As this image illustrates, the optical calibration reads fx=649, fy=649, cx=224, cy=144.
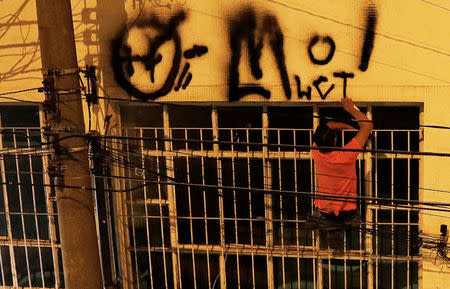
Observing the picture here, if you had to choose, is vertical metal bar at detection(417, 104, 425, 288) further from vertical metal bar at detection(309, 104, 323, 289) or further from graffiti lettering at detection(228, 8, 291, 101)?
graffiti lettering at detection(228, 8, 291, 101)

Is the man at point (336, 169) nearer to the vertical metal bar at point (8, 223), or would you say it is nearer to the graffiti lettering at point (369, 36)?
the graffiti lettering at point (369, 36)

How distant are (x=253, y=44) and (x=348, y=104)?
48.0 inches

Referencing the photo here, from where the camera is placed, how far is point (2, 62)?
25.0 feet

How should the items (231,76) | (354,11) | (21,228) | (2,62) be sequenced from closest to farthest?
(354,11) < (231,76) < (2,62) < (21,228)

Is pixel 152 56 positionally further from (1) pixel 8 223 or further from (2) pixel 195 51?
(1) pixel 8 223

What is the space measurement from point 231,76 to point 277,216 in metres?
1.66

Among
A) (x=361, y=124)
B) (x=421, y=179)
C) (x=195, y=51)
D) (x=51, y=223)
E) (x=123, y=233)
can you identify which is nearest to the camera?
(x=361, y=124)

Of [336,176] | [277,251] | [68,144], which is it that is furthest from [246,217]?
[68,144]

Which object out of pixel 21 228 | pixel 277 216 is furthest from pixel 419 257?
pixel 21 228

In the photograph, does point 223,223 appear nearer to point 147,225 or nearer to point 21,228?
point 147,225

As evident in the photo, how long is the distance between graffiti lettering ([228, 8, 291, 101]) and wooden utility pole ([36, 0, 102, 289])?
1.98m

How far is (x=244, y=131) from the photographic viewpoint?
23.7 ft

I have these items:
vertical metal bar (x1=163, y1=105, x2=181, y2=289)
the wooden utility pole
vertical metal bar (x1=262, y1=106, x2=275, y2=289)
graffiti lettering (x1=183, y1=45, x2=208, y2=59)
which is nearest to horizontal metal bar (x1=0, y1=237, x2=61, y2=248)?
vertical metal bar (x1=163, y1=105, x2=181, y2=289)

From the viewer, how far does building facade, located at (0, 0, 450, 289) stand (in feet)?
21.6
